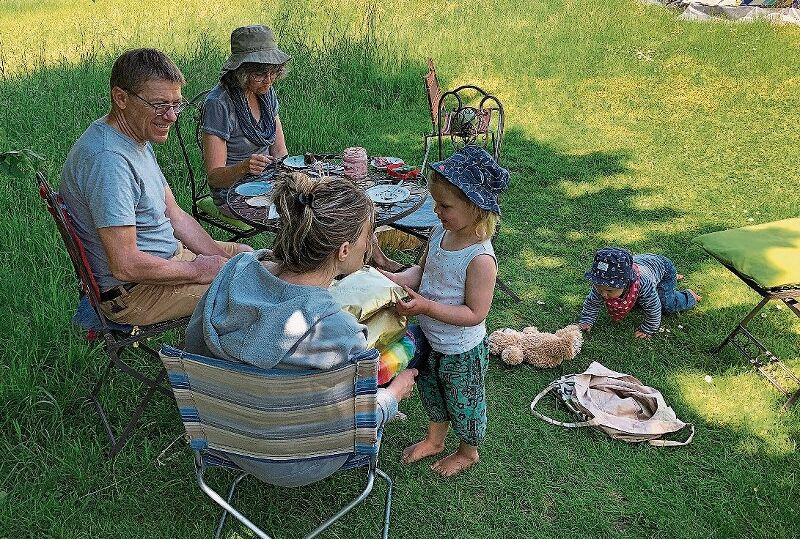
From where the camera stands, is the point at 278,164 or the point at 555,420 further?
the point at 278,164

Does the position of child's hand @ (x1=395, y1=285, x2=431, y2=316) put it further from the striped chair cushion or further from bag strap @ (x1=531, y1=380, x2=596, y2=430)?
bag strap @ (x1=531, y1=380, x2=596, y2=430)

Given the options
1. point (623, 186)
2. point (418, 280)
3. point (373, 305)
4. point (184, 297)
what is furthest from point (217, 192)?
point (623, 186)

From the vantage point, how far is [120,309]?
3.03 metres

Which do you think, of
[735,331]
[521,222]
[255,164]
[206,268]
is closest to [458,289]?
[206,268]

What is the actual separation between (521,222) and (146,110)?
356 cm

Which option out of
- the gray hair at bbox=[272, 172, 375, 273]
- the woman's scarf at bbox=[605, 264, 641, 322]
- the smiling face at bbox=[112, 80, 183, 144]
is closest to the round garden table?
the smiling face at bbox=[112, 80, 183, 144]

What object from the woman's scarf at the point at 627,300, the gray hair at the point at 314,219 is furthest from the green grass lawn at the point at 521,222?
the gray hair at the point at 314,219

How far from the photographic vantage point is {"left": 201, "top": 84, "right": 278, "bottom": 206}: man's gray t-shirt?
4.13 meters

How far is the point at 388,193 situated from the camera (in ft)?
12.5

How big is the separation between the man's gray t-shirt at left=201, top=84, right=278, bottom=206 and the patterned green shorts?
6.58 feet

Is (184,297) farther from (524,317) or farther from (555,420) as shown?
(524,317)

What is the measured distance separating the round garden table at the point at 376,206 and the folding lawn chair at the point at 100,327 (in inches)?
25.3

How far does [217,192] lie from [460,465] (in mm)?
2250

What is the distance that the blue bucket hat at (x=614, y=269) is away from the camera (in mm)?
4012
